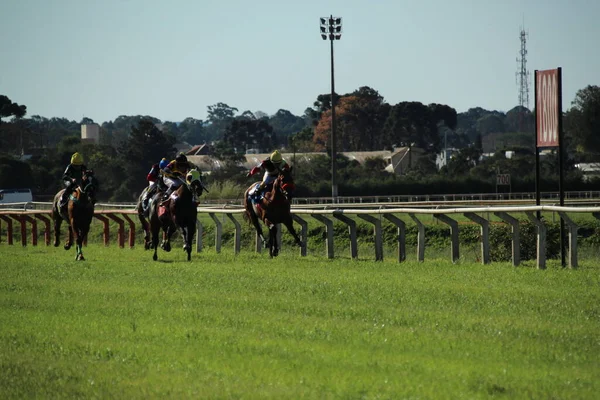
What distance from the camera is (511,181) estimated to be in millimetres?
76000

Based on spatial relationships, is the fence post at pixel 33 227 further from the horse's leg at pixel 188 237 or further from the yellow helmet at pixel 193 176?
the horse's leg at pixel 188 237

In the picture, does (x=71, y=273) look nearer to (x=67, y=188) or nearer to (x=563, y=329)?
(x=67, y=188)

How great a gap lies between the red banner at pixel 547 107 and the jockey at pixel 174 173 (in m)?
7.41

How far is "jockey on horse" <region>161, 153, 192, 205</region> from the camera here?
22109mm

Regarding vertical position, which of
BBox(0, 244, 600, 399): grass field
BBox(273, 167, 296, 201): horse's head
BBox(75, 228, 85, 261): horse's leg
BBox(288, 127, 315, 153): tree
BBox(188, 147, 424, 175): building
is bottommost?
BBox(0, 244, 600, 399): grass field

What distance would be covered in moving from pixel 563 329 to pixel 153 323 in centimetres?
384

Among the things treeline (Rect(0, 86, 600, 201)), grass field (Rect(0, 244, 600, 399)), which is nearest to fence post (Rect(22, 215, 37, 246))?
grass field (Rect(0, 244, 600, 399))

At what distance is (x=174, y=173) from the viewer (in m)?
22.4

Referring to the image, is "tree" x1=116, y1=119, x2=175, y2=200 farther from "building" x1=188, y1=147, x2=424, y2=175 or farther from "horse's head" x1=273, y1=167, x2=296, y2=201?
"horse's head" x1=273, y1=167, x2=296, y2=201

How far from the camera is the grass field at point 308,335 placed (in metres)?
7.95

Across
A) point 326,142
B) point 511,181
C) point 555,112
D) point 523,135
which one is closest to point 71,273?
point 555,112

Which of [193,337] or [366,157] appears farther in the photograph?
[366,157]

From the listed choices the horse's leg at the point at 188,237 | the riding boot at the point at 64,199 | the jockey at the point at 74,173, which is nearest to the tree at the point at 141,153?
the riding boot at the point at 64,199

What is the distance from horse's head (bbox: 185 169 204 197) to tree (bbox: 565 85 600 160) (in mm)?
76778
